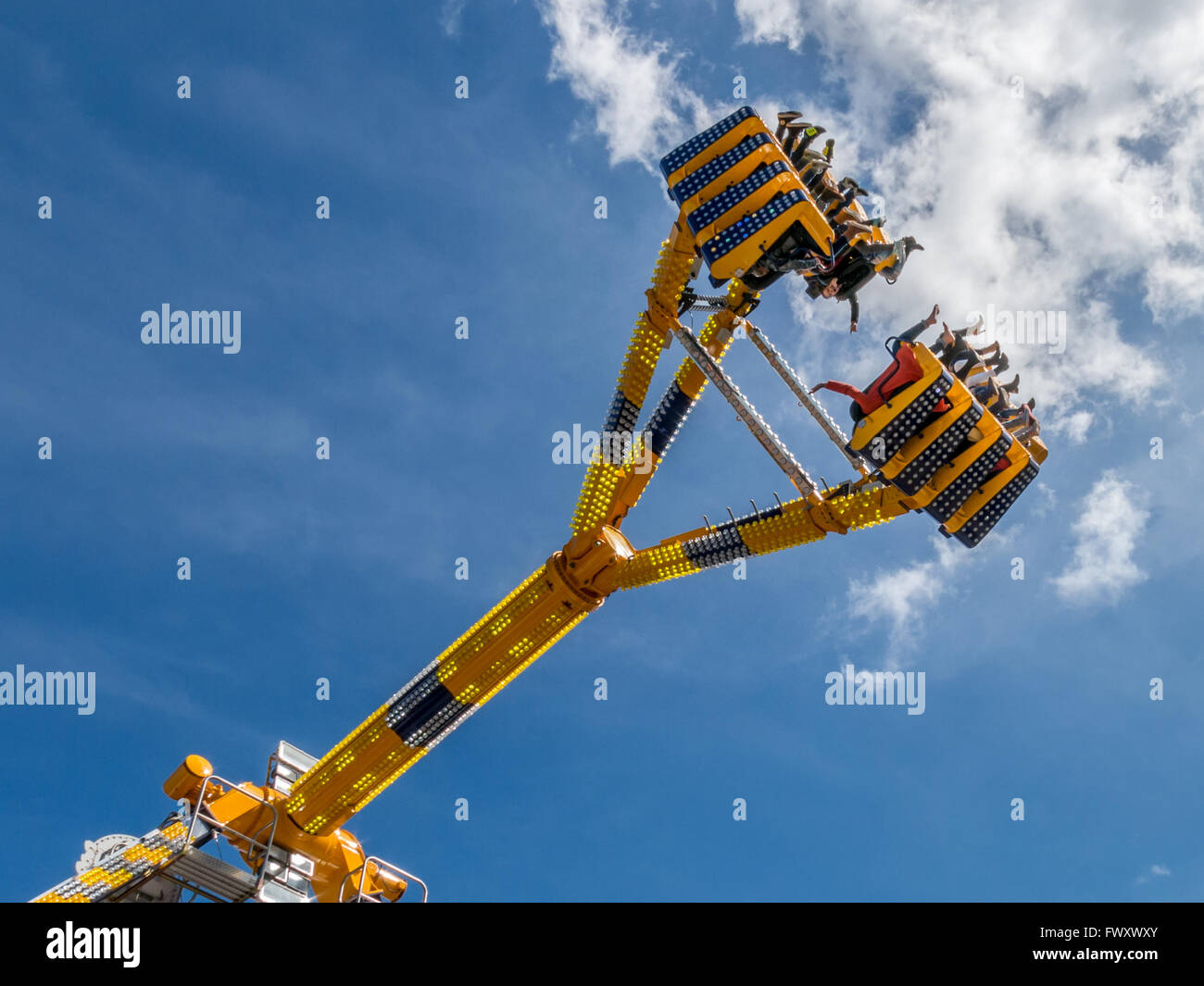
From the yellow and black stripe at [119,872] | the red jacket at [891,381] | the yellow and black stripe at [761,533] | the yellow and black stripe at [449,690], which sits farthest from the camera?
the yellow and black stripe at [119,872]

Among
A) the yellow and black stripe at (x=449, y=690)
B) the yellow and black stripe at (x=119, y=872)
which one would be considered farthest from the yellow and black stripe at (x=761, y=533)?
the yellow and black stripe at (x=119, y=872)

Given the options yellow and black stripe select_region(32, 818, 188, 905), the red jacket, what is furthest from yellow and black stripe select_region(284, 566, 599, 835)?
the red jacket

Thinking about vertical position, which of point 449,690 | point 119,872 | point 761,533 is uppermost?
point 761,533

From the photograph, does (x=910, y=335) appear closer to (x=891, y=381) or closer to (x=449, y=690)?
(x=891, y=381)

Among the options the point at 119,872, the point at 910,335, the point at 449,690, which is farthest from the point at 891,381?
the point at 119,872

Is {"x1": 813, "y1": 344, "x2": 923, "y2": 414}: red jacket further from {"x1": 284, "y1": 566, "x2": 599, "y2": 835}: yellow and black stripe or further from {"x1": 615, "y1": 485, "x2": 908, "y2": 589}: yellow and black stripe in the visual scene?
{"x1": 284, "y1": 566, "x2": 599, "y2": 835}: yellow and black stripe

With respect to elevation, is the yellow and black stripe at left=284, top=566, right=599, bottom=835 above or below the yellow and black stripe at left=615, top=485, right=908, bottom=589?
below

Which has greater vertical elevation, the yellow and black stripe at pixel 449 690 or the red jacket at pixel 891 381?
the red jacket at pixel 891 381

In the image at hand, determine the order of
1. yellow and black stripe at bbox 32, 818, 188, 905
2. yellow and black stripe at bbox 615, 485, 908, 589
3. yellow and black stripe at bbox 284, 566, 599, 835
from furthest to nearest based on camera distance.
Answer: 1. yellow and black stripe at bbox 32, 818, 188, 905
2. yellow and black stripe at bbox 284, 566, 599, 835
3. yellow and black stripe at bbox 615, 485, 908, 589

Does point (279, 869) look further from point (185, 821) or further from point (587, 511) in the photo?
point (587, 511)

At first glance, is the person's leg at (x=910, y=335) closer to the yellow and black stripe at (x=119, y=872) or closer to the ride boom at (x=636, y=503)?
the ride boom at (x=636, y=503)

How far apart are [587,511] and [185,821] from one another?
32.6ft

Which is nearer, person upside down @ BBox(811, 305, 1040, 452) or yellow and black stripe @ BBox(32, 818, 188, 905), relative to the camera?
person upside down @ BBox(811, 305, 1040, 452)

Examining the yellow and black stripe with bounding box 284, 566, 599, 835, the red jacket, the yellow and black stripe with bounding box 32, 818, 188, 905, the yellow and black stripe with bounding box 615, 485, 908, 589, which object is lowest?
the yellow and black stripe with bounding box 32, 818, 188, 905
